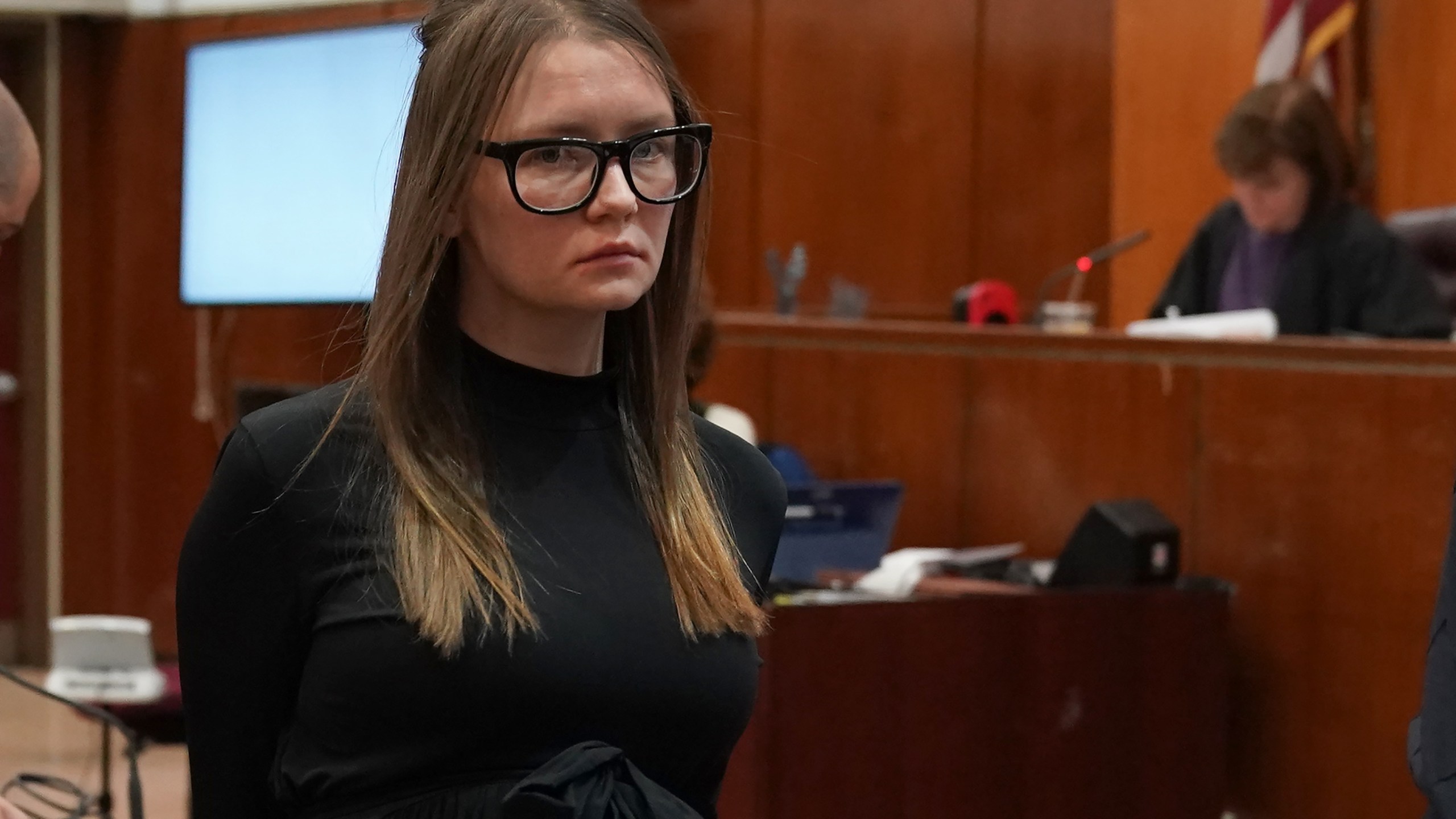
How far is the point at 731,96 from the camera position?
6.51 meters

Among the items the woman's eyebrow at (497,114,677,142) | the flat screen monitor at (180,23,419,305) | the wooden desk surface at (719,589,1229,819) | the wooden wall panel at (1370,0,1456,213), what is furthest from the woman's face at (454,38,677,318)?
the wooden wall panel at (1370,0,1456,213)

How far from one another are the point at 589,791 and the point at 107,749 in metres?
1.06

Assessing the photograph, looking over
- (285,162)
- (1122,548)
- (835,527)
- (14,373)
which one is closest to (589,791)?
(1122,548)

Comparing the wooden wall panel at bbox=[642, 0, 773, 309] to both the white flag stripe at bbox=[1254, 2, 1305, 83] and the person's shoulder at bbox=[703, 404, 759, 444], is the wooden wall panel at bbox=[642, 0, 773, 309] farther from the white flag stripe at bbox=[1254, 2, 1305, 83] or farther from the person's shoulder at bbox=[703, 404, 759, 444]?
the person's shoulder at bbox=[703, 404, 759, 444]

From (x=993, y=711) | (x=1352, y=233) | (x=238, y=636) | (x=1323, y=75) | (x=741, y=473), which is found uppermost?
(x=1323, y=75)

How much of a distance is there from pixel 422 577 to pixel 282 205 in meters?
3.52

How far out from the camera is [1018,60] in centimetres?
622

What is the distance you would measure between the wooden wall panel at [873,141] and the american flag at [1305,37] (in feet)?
3.46

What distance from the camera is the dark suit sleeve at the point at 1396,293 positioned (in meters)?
3.95

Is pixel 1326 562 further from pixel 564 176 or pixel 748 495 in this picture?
pixel 564 176

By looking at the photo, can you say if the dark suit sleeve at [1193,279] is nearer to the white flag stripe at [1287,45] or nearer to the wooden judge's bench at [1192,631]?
the white flag stripe at [1287,45]

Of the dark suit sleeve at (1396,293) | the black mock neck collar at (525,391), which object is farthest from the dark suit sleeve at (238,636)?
the dark suit sleeve at (1396,293)

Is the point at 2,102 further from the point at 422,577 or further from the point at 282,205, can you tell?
the point at 282,205

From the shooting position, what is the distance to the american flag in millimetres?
5637
